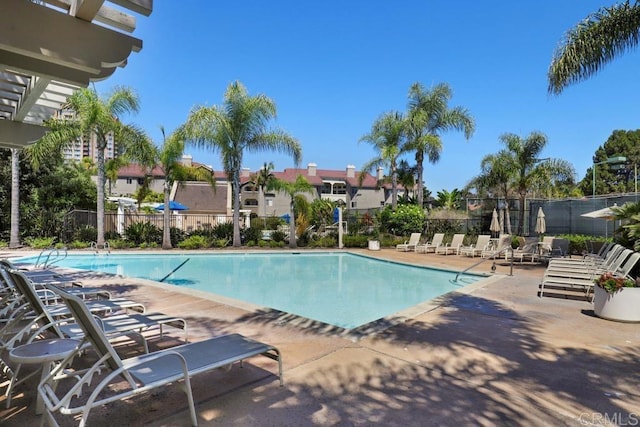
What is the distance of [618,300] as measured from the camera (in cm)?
578

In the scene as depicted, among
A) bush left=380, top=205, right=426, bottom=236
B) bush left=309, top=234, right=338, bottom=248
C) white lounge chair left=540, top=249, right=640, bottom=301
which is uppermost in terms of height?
bush left=380, top=205, right=426, bottom=236

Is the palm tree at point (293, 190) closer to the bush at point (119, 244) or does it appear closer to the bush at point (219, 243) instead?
the bush at point (219, 243)

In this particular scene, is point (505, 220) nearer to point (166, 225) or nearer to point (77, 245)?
point (166, 225)

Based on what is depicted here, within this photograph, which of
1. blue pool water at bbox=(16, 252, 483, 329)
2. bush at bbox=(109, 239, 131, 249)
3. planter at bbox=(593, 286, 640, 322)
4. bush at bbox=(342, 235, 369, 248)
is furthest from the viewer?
bush at bbox=(342, 235, 369, 248)

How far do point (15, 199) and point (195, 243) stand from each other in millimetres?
8194

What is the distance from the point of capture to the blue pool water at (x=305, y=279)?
861 centimetres

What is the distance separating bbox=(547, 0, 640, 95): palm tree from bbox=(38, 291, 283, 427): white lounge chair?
1108 cm

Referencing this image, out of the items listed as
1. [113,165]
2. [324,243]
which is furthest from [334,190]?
[113,165]

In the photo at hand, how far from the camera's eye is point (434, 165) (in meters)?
24.2

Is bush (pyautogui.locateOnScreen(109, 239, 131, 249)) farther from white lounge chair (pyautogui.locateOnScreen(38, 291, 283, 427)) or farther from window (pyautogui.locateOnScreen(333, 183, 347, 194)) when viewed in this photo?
window (pyautogui.locateOnScreen(333, 183, 347, 194))

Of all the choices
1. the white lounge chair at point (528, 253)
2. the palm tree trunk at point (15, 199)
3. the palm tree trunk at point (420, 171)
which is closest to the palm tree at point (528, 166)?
the palm tree trunk at point (420, 171)

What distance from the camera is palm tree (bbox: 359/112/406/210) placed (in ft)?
75.5

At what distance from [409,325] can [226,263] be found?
1158cm

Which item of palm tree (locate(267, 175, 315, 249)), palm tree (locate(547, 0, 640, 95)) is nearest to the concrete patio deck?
palm tree (locate(547, 0, 640, 95))
